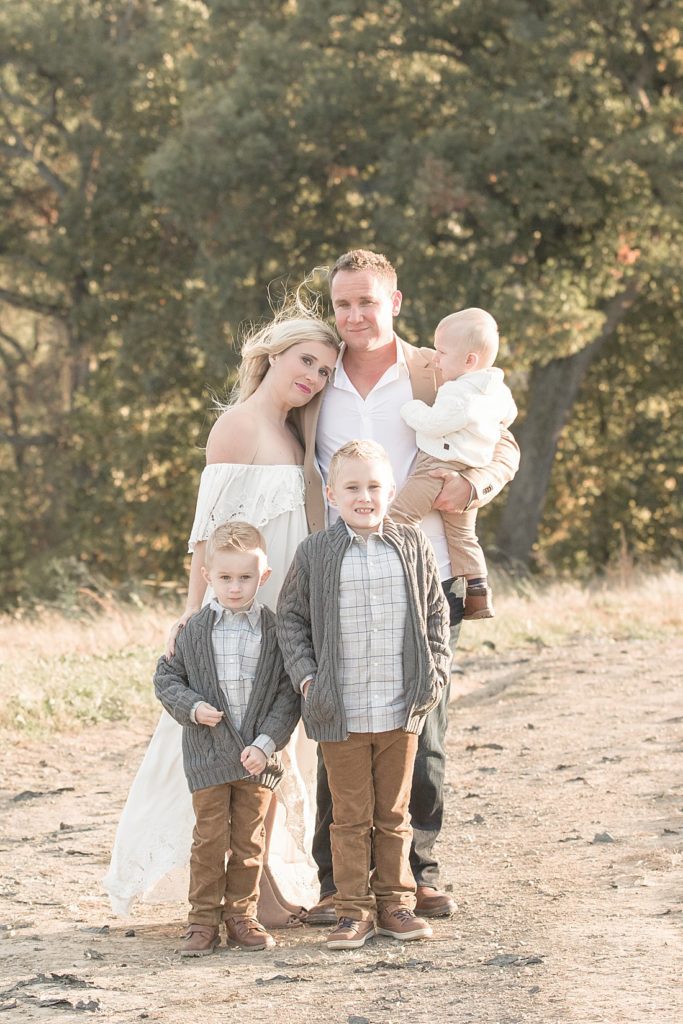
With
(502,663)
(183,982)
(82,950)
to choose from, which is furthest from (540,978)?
(502,663)

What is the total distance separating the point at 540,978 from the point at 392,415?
74.8 inches

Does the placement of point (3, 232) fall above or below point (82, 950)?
above

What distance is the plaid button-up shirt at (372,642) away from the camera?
433 cm

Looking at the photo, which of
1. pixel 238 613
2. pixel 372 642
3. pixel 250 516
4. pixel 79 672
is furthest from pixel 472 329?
pixel 79 672

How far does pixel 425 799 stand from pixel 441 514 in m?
0.98

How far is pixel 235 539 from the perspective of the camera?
4508 millimetres

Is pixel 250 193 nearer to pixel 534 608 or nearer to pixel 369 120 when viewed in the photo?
pixel 369 120

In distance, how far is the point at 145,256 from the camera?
22.5 metres

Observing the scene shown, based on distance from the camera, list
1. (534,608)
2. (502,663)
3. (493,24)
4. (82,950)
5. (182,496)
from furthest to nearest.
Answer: (182,496) < (493,24) < (534,608) < (502,663) < (82,950)

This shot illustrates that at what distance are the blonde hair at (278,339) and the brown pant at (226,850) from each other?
1.41 metres

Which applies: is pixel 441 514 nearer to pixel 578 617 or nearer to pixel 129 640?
pixel 129 640

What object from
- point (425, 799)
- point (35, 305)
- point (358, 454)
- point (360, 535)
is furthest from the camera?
point (35, 305)

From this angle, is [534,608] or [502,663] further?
[534,608]

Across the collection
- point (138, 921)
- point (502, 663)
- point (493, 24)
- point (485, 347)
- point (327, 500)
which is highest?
point (493, 24)
